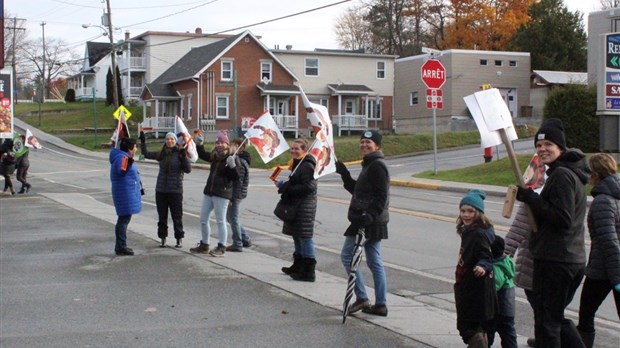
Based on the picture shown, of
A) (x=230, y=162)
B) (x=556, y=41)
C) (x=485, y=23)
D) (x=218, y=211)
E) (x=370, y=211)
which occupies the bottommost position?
(x=218, y=211)

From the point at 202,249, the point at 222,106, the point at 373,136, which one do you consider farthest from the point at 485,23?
the point at 373,136

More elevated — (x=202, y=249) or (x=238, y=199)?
(x=238, y=199)

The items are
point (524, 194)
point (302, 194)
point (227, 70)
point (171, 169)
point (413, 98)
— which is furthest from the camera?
point (413, 98)

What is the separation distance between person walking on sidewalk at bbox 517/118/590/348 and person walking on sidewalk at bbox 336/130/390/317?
2088mm

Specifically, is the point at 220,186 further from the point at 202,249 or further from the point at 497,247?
the point at 497,247

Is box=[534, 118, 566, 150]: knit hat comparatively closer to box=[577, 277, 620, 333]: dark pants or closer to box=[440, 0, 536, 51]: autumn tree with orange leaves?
box=[577, 277, 620, 333]: dark pants

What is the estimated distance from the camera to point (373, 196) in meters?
7.67

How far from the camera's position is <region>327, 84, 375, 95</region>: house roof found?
5956cm

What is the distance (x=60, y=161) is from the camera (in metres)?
44.8

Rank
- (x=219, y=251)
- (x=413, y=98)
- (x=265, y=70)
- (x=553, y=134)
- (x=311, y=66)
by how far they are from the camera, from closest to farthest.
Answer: (x=553, y=134) < (x=219, y=251) < (x=265, y=70) < (x=413, y=98) < (x=311, y=66)

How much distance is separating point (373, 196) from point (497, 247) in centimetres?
190

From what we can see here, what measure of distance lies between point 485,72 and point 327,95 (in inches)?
477

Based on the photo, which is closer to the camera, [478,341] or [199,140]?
[478,341]

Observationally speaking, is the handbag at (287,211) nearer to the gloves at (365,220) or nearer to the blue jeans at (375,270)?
the blue jeans at (375,270)
